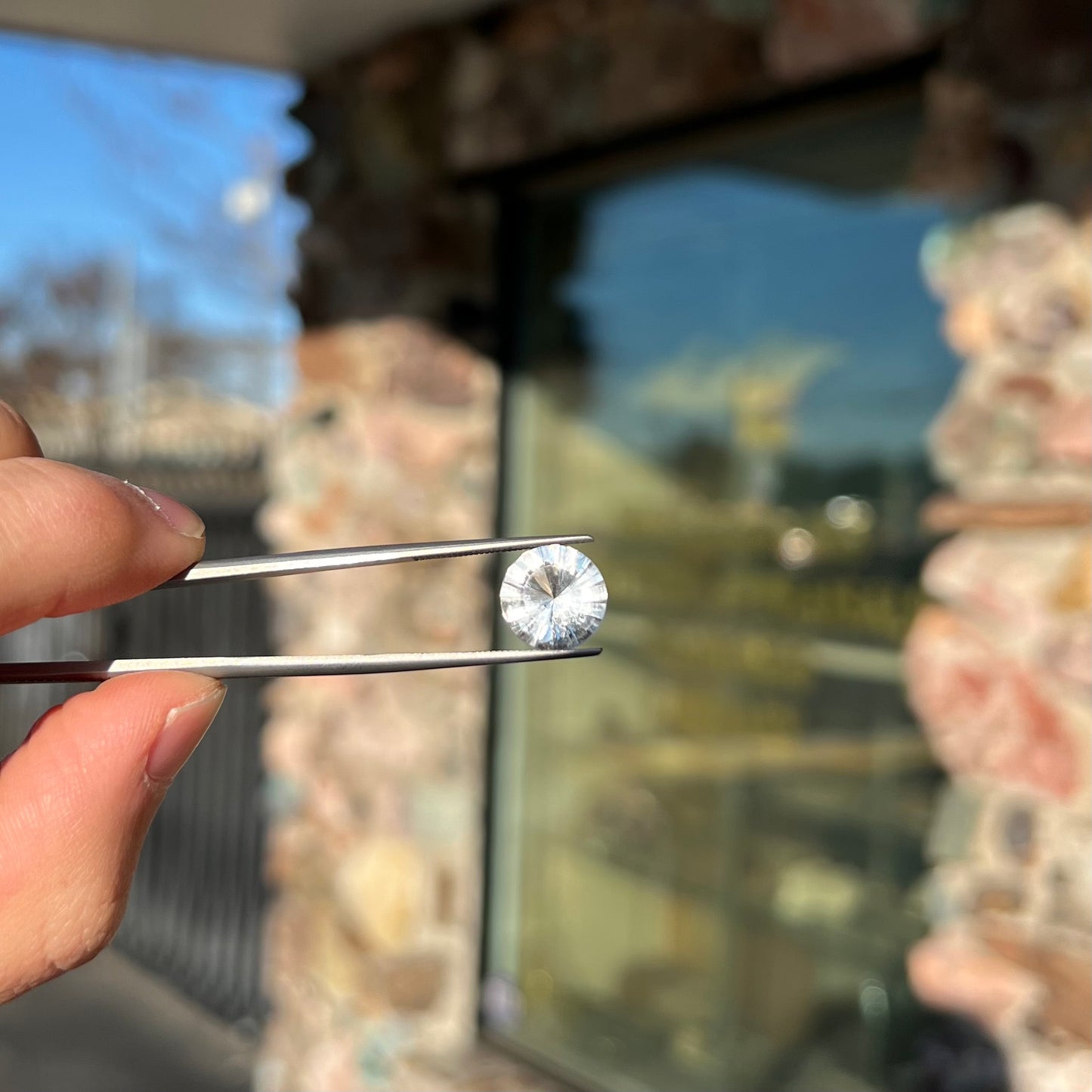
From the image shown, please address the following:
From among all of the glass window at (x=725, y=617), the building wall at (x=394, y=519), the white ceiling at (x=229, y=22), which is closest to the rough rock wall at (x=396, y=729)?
the building wall at (x=394, y=519)

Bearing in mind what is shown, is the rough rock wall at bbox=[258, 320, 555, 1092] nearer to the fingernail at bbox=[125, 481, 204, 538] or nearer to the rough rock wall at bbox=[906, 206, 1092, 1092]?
the rough rock wall at bbox=[906, 206, 1092, 1092]

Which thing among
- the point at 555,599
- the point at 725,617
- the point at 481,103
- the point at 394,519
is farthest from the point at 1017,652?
the point at 481,103

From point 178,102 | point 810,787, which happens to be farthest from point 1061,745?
point 178,102

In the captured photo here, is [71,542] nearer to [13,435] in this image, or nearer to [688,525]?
[13,435]

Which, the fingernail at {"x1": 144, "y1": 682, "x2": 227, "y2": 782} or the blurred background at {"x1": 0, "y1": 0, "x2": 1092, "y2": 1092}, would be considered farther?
the blurred background at {"x1": 0, "y1": 0, "x2": 1092, "y2": 1092}

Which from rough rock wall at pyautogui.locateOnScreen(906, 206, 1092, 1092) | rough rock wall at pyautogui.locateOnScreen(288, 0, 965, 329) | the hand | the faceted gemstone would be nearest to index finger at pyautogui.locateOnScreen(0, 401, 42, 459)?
the hand

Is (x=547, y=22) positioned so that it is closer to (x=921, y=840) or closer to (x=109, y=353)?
(x=921, y=840)

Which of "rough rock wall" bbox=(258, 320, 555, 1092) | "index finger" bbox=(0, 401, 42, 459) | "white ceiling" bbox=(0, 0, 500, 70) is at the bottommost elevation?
"rough rock wall" bbox=(258, 320, 555, 1092)
